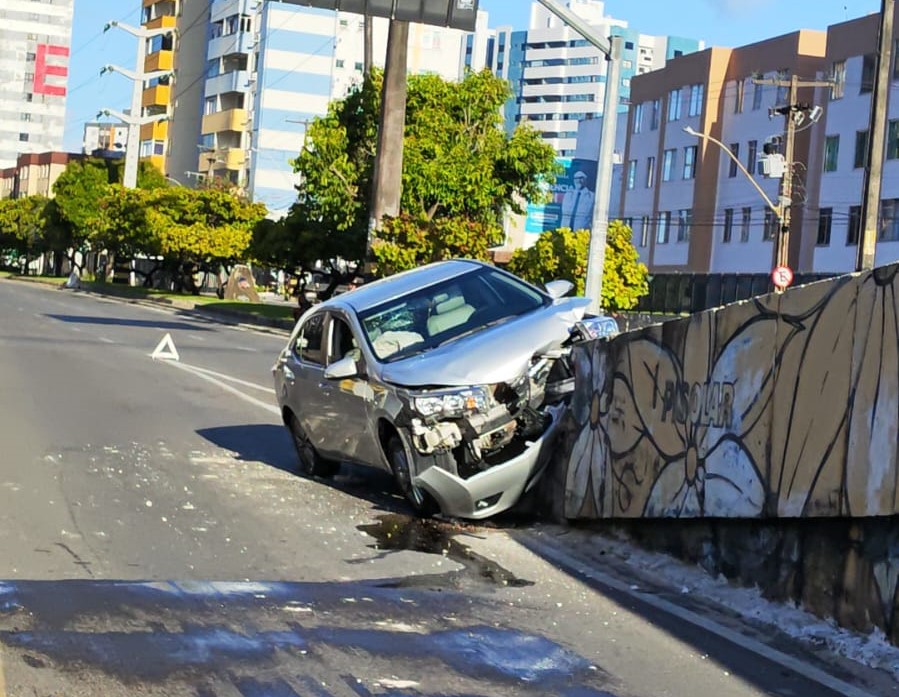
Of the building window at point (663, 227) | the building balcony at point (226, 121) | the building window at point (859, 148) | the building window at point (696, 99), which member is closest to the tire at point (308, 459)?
the building window at point (859, 148)

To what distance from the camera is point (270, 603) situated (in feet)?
25.1

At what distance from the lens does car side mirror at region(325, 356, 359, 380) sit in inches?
448

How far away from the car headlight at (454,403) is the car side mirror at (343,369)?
1.17 meters

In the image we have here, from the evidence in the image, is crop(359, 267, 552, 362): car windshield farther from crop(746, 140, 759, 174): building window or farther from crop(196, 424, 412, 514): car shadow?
crop(746, 140, 759, 174): building window

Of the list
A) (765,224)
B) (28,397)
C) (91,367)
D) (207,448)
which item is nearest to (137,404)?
(28,397)

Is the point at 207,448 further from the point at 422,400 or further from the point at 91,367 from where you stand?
the point at 91,367

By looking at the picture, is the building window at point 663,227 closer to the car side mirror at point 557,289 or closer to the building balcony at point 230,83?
the building balcony at point 230,83

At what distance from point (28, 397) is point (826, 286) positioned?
506 inches

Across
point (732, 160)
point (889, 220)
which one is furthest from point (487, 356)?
point (732, 160)

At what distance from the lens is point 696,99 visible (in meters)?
70.8

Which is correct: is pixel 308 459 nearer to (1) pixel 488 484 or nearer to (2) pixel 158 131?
(1) pixel 488 484

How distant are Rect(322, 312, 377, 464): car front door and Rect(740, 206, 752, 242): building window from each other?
5514cm

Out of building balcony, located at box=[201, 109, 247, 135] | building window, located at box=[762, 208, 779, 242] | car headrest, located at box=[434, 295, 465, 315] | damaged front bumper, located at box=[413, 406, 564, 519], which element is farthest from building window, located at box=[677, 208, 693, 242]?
damaged front bumper, located at box=[413, 406, 564, 519]

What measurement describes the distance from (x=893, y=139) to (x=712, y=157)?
1363 centimetres
